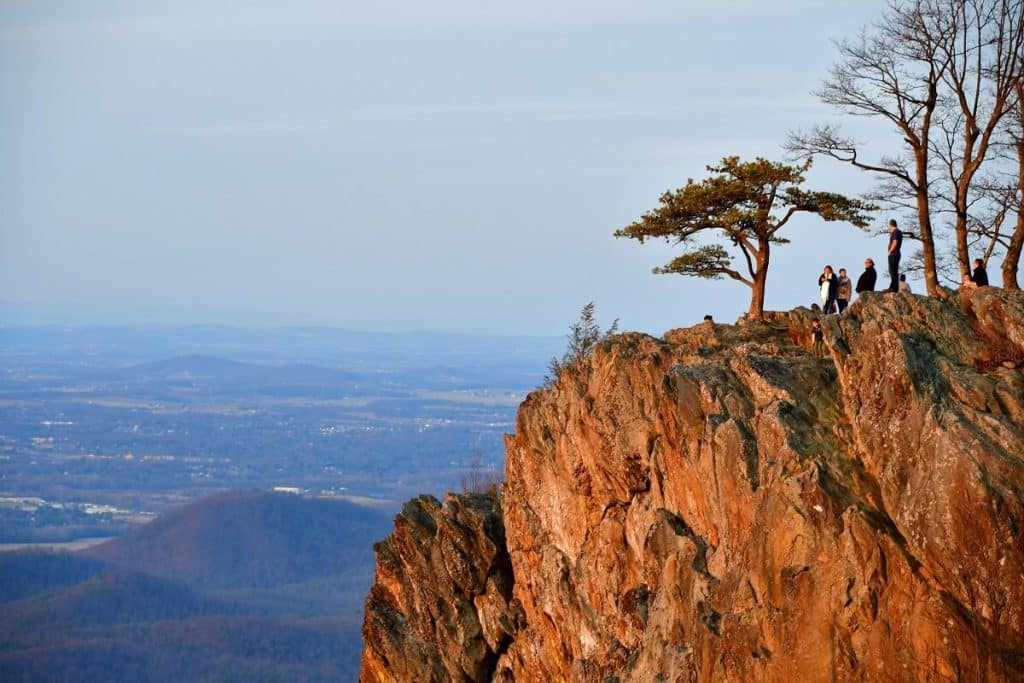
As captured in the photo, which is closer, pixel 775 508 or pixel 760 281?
pixel 775 508

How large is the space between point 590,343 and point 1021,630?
46156 millimetres

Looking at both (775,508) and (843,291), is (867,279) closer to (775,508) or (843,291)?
(843,291)

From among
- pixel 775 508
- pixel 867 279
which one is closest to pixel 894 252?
pixel 867 279

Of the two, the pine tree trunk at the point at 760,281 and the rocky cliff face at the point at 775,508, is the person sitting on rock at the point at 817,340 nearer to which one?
the rocky cliff face at the point at 775,508

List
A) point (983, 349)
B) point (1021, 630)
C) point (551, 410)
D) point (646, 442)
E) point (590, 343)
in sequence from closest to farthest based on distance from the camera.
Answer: point (1021, 630), point (983, 349), point (646, 442), point (551, 410), point (590, 343)

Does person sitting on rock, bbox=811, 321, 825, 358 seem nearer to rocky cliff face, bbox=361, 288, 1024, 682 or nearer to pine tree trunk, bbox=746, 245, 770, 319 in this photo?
rocky cliff face, bbox=361, 288, 1024, 682

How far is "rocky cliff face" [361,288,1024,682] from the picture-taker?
3050cm

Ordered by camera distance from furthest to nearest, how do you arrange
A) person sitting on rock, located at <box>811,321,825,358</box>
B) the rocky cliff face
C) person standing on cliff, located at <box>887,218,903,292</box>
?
1. person standing on cliff, located at <box>887,218,903,292</box>
2. person sitting on rock, located at <box>811,321,825,358</box>
3. the rocky cliff face

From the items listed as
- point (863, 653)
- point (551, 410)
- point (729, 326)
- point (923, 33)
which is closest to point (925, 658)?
point (863, 653)

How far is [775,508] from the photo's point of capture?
1308 inches

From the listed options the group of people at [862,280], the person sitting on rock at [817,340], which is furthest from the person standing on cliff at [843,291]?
the person sitting on rock at [817,340]

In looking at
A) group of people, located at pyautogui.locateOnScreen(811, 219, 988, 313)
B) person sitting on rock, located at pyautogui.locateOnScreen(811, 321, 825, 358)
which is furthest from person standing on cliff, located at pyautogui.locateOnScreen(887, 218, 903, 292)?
person sitting on rock, located at pyautogui.locateOnScreen(811, 321, 825, 358)

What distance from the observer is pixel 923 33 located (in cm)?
5191

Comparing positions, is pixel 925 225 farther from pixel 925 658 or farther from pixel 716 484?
pixel 925 658
